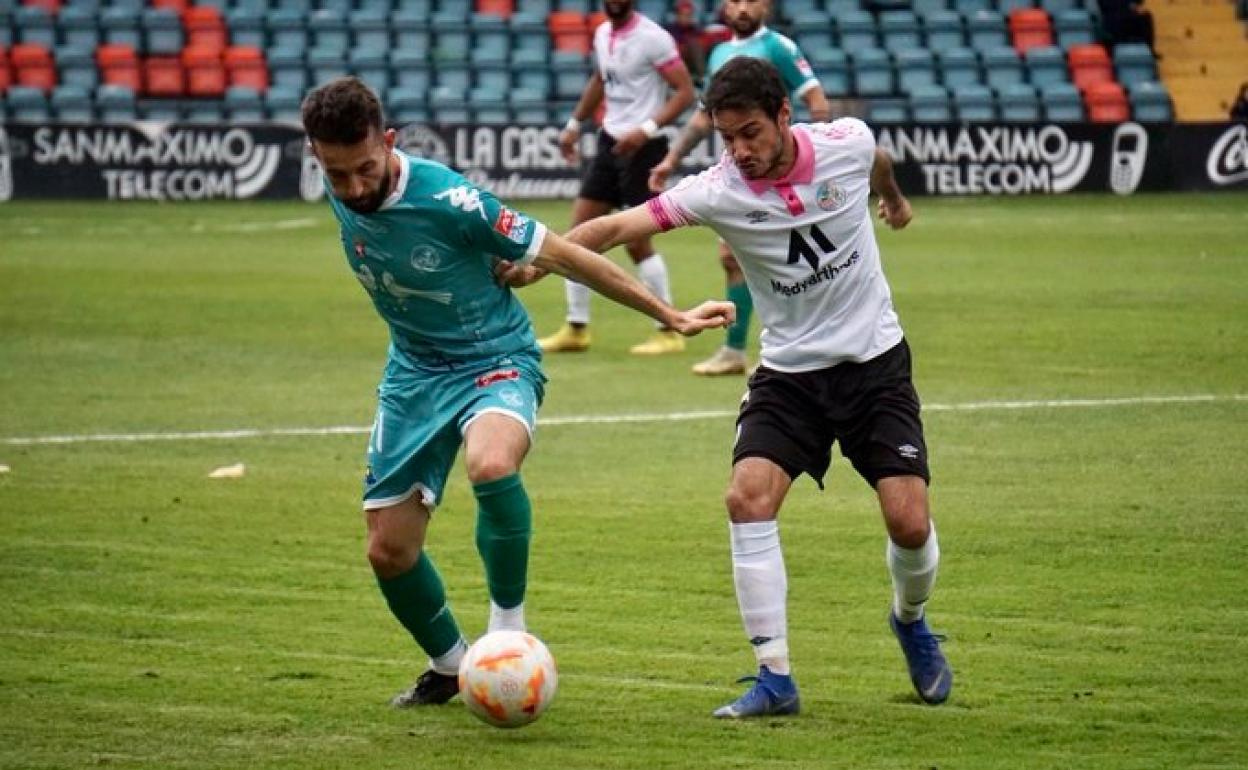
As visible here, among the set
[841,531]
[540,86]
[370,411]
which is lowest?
[540,86]

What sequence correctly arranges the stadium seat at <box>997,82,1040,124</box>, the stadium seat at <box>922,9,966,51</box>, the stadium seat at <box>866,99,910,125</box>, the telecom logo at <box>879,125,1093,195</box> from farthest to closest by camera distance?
the stadium seat at <box>922,9,966,51</box> → the stadium seat at <box>997,82,1040,124</box> → the stadium seat at <box>866,99,910,125</box> → the telecom logo at <box>879,125,1093,195</box>

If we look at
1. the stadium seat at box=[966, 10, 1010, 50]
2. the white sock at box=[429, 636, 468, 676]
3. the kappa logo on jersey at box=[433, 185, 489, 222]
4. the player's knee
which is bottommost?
the stadium seat at box=[966, 10, 1010, 50]

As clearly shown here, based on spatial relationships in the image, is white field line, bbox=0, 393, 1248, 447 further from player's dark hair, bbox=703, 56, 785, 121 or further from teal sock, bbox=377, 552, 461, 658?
player's dark hair, bbox=703, 56, 785, 121

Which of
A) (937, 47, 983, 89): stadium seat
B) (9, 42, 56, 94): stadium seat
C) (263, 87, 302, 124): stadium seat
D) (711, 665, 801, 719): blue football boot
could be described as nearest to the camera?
(711, 665, 801, 719): blue football boot

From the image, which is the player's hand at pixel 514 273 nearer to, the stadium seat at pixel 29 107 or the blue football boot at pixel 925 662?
the blue football boot at pixel 925 662

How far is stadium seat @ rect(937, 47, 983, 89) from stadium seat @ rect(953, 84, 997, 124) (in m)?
0.73

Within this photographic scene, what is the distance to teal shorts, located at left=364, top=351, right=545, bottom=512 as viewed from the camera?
6.79 metres

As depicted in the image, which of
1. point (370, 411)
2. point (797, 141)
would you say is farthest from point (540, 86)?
point (797, 141)

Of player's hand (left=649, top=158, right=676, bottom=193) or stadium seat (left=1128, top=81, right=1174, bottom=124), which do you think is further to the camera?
stadium seat (left=1128, top=81, right=1174, bottom=124)

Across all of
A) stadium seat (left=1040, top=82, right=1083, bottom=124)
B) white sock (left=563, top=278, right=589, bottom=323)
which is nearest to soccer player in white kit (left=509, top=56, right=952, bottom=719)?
white sock (left=563, top=278, right=589, bottom=323)

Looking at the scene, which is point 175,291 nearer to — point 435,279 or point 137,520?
point 137,520

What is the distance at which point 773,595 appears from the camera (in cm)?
668

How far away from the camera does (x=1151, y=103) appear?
33.8 metres

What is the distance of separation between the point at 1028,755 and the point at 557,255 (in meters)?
2.00
